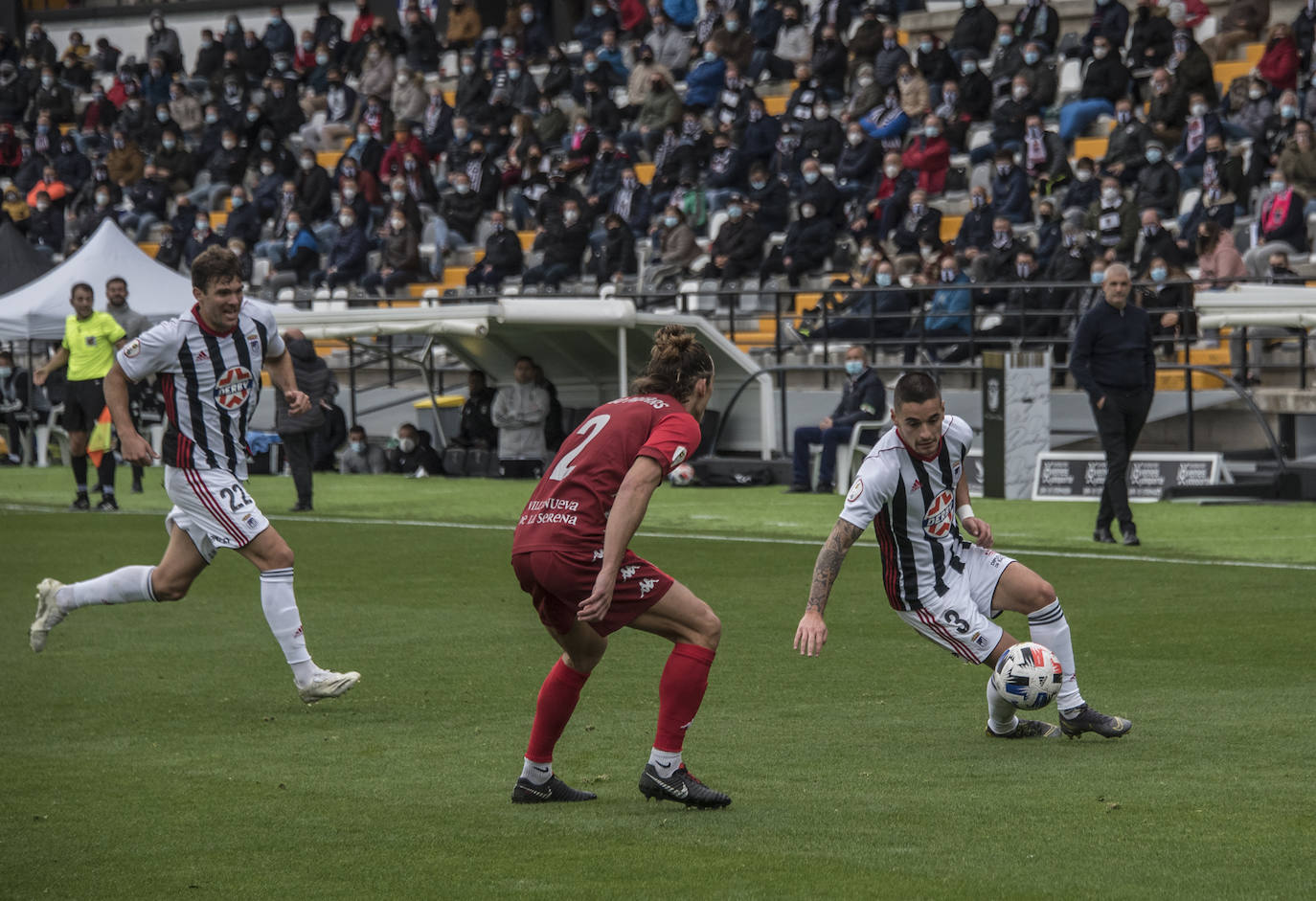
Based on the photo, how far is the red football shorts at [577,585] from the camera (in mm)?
5621

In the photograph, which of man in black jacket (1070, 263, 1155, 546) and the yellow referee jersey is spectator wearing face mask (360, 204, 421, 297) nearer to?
the yellow referee jersey

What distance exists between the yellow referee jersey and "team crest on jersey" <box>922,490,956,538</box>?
12255 millimetres

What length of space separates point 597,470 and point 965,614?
66.2 inches

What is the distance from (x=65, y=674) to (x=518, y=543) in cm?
395

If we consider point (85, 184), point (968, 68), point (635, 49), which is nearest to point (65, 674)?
point (968, 68)

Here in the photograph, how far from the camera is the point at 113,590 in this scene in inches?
331

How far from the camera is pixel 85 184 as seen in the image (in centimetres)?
3616

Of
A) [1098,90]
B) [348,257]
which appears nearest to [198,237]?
[348,257]

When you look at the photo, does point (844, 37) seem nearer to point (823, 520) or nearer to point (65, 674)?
point (823, 520)

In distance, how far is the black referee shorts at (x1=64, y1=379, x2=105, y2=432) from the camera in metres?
17.5

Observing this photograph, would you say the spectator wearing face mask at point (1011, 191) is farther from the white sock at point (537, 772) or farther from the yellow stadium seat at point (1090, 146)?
the white sock at point (537, 772)

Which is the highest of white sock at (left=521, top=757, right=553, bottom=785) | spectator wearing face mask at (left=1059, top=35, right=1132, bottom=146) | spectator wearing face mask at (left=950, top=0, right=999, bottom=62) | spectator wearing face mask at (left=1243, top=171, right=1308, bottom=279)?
spectator wearing face mask at (left=950, top=0, right=999, bottom=62)

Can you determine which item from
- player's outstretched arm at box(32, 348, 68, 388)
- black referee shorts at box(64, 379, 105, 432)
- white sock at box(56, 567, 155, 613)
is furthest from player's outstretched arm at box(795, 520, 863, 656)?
black referee shorts at box(64, 379, 105, 432)

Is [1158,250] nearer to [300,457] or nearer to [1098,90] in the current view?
[1098,90]
